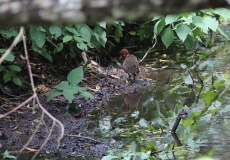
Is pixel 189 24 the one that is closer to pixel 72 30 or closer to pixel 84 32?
pixel 84 32

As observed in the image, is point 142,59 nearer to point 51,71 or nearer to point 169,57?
point 169,57

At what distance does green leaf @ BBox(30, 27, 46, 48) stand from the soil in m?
0.77

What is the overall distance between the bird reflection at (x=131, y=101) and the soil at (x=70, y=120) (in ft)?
0.59

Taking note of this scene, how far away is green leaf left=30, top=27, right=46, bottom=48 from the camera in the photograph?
5.43 metres

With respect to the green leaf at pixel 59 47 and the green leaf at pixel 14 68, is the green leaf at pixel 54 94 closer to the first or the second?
the green leaf at pixel 14 68

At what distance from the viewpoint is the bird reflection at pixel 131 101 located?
5.96 meters

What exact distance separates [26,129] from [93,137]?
2.45ft

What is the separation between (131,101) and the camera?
626 cm

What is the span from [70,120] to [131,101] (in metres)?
1.01

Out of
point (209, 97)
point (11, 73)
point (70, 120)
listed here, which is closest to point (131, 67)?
point (209, 97)

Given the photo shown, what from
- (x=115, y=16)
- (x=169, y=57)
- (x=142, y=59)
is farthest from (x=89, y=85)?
(x=115, y=16)

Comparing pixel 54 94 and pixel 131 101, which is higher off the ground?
pixel 54 94

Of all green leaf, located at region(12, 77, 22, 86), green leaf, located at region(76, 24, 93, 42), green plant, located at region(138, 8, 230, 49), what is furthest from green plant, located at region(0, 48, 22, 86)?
green plant, located at region(138, 8, 230, 49)

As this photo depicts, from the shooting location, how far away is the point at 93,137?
5000mm
